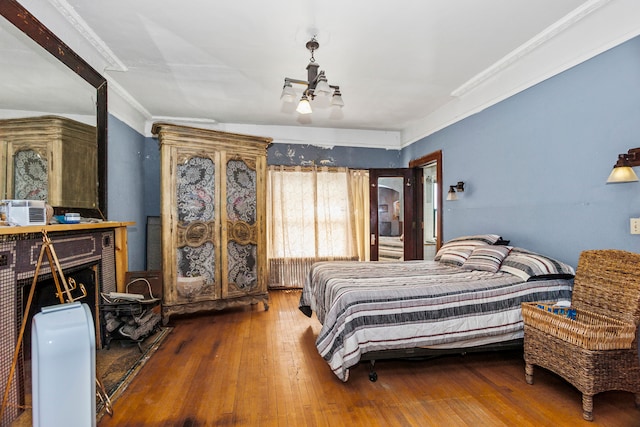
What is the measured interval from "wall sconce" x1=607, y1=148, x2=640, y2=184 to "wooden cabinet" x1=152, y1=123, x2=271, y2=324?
3314 mm

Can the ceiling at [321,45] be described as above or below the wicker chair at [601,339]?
above

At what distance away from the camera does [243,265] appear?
4.00m

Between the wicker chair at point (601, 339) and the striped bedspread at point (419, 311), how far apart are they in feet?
0.71

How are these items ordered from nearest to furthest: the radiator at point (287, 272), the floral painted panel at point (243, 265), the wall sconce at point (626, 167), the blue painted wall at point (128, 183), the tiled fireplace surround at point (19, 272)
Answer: the tiled fireplace surround at point (19, 272) → the wall sconce at point (626, 167) → the blue painted wall at point (128, 183) → the floral painted panel at point (243, 265) → the radiator at point (287, 272)

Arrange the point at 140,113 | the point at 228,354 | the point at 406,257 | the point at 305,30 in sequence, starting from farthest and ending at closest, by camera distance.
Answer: the point at 406,257 < the point at 140,113 < the point at 228,354 < the point at 305,30

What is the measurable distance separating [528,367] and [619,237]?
1.11 m

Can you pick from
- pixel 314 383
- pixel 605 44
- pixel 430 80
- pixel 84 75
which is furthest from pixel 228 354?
pixel 605 44

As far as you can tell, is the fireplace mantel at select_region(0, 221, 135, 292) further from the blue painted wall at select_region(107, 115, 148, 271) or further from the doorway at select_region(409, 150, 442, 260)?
the doorway at select_region(409, 150, 442, 260)

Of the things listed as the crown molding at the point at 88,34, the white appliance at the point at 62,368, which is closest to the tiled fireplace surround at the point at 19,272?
the white appliance at the point at 62,368

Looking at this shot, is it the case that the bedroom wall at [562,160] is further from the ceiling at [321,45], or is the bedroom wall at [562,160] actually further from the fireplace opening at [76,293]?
A: the fireplace opening at [76,293]

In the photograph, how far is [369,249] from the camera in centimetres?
536

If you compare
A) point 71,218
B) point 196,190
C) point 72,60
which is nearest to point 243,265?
point 196,190

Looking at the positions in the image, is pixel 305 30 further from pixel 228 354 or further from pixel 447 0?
pixel 228 354

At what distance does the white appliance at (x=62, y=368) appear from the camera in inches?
54.5
